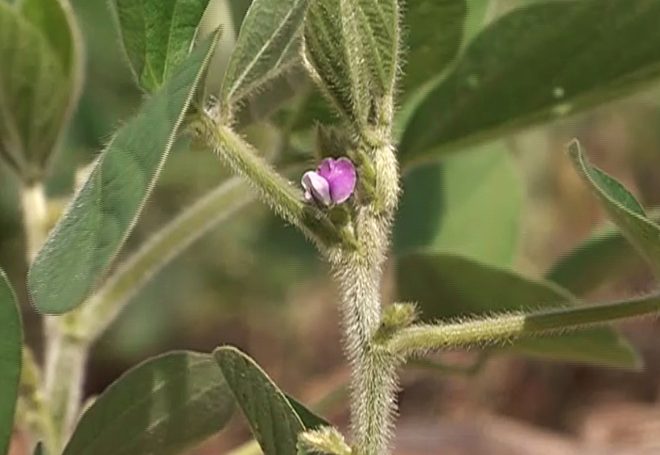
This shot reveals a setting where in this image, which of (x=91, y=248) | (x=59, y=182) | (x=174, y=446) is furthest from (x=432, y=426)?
(x=91, y=248)

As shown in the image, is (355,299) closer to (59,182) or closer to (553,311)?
(553,311)

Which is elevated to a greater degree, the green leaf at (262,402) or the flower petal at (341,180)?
the flower petal at (341,180)

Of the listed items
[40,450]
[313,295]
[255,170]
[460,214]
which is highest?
[255,170]

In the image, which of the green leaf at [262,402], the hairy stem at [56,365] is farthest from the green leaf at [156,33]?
the hairy stem at [56,365]

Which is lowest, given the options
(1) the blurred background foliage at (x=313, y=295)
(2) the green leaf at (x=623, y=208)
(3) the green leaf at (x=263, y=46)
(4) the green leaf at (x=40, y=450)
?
(1) the blurred background foliage at (x=313, y=295)

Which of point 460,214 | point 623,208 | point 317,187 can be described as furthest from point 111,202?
point 460,214

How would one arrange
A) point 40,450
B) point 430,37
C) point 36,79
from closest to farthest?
point 40,450 < point 430,37 < point 36,79

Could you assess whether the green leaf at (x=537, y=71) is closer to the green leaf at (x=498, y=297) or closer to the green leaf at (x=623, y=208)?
the green leaf at (x=498, y=297)

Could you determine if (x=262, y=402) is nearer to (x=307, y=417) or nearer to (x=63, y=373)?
(x=307, y=417)
